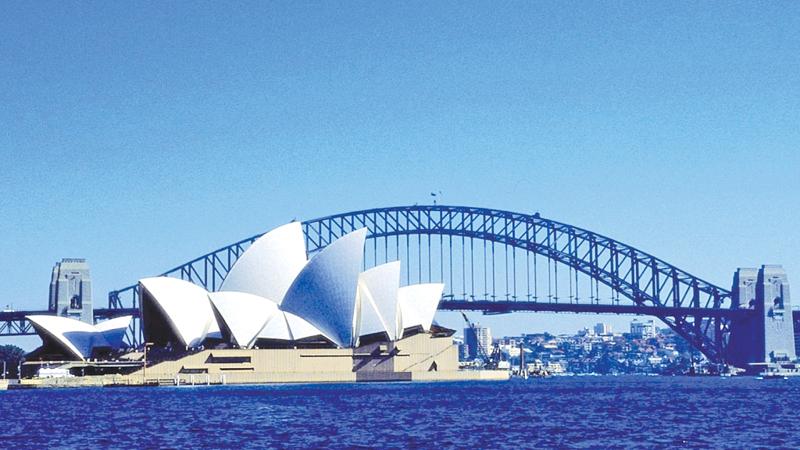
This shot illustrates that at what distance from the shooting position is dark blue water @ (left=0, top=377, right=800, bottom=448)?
42.8 metres

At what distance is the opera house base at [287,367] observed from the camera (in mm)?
105500

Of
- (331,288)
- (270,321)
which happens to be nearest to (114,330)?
(270,321)

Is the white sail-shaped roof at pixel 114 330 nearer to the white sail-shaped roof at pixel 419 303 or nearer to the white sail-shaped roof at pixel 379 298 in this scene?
the white sail-shaped roof at pixel 379 298

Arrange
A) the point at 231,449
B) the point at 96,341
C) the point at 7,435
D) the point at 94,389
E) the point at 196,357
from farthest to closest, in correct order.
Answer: the point at 96,341
the point at 196,357
the point at 94,389
the point at 7,435
the point at 231,449

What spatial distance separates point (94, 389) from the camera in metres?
98.4

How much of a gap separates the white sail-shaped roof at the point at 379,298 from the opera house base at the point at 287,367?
276 centimetres

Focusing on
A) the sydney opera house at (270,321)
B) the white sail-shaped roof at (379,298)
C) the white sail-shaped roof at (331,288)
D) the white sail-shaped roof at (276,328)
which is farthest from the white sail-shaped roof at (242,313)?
the white sail-shaped roof at (379,298)

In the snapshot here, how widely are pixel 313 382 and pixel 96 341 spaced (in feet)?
63.8

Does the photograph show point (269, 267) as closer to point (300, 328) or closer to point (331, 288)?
point (300, 328)

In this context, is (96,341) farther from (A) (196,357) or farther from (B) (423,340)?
(B) (423,340)

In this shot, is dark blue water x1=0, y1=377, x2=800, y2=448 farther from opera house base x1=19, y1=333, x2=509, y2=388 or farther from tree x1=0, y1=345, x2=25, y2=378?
tree x1=0, y1=345, x2=25, y2=378

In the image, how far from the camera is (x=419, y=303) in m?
118

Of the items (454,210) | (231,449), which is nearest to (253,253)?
(454,210)

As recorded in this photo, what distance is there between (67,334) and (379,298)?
85.5ft
